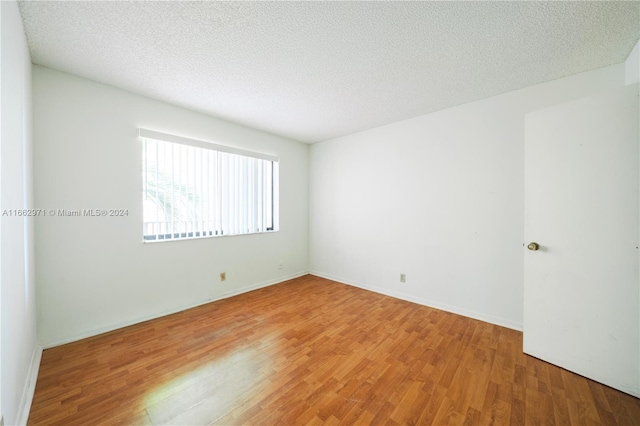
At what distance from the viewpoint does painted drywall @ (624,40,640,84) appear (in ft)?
5.77

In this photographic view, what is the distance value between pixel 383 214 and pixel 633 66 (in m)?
2.55

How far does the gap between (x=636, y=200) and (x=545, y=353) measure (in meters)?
1.33

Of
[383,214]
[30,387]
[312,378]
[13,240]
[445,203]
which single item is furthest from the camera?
[383,214]

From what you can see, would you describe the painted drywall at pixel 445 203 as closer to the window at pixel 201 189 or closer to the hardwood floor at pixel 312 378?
the hardwood floor at pixel 312 378

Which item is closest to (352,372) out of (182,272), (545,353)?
(545,353)

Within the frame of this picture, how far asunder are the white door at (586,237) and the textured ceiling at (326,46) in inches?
20.8

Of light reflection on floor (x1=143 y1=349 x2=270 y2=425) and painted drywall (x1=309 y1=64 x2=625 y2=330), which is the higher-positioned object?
painted drywall (x1=309 y1=64 x2=625 y2=330)

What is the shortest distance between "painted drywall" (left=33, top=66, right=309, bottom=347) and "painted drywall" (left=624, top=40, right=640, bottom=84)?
4093 mm

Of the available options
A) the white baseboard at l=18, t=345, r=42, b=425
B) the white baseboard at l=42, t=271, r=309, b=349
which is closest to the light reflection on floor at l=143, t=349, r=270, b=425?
the white baseboard at l=18, t=345, r=42, b=425

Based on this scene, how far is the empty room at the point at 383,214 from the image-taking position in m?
1.48

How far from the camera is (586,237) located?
176 cm

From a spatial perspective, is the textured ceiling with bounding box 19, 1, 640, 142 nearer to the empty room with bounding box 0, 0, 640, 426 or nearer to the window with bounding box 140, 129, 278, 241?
the empty room with bounding box 0, 0, 640, 426

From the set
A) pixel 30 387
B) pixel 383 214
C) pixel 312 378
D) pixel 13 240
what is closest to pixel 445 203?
pixel 383 214

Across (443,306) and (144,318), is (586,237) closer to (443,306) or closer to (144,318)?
(443,306)
